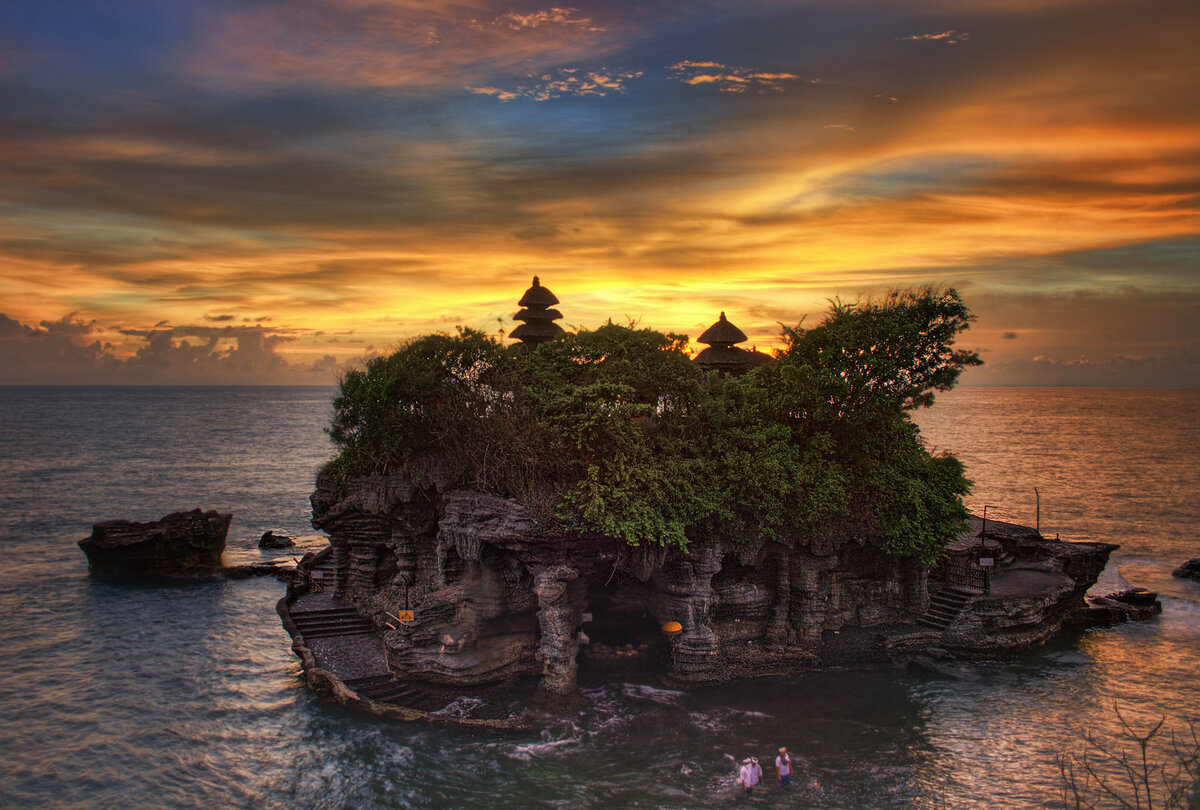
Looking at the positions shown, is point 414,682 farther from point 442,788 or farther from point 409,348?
point 409,348

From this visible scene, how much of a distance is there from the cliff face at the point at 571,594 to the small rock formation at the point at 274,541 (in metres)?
29.6

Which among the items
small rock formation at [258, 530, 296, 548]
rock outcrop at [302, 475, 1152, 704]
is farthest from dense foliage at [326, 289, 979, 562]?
small rock formation at [258, 530, 296, 548]

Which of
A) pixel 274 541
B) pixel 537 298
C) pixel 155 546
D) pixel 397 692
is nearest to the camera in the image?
pixel 397 692

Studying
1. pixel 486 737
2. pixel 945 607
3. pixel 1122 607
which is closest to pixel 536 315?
pixel 486 737

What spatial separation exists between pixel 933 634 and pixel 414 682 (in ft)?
79.1

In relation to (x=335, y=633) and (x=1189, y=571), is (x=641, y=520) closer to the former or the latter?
(x=335, y=633)

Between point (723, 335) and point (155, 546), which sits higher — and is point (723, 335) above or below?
above

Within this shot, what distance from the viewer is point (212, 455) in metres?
124

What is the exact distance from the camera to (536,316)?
143 feet

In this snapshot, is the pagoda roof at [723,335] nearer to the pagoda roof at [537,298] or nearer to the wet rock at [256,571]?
the pagoda roof at [537,298]

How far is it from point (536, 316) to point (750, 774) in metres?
26.9

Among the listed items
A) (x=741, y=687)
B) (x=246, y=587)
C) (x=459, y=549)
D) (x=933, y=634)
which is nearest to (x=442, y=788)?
(x=459, y=549)

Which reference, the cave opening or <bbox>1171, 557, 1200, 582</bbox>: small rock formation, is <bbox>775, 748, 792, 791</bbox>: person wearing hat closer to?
the cave opening

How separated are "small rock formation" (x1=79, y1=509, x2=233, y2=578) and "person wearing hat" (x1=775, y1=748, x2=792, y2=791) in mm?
44114
